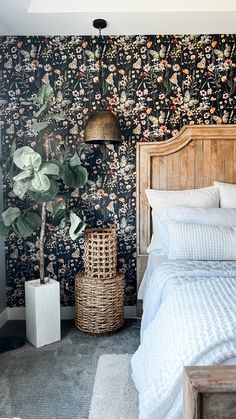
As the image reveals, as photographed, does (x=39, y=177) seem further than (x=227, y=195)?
No

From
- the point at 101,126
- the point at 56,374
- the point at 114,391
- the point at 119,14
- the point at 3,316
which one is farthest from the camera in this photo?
the point at 3,316

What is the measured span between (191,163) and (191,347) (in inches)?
86.8

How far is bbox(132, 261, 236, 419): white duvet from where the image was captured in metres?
1.26

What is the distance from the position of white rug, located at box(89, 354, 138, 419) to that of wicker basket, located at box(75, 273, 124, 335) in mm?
401

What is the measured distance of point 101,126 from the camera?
114 inches

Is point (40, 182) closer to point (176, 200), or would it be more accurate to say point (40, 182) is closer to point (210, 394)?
point (176, 200)

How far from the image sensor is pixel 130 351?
262 cm

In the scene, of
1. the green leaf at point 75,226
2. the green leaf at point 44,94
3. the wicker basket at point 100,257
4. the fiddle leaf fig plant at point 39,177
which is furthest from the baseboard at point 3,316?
the green leaf at point 44,94

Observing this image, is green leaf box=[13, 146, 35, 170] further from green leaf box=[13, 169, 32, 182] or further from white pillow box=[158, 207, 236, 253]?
white pillow box=[158, 207, 236, 253]

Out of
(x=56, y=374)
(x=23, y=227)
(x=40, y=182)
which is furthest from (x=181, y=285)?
(x=23, y=227)

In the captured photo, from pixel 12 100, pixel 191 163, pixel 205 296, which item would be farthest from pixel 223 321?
pixel 12 100

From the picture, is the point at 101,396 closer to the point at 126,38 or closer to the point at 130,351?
the point at 130,351

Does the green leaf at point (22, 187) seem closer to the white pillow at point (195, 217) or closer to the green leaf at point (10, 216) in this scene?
the green leaf at point (10, 216)

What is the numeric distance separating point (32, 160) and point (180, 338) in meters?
1.71
